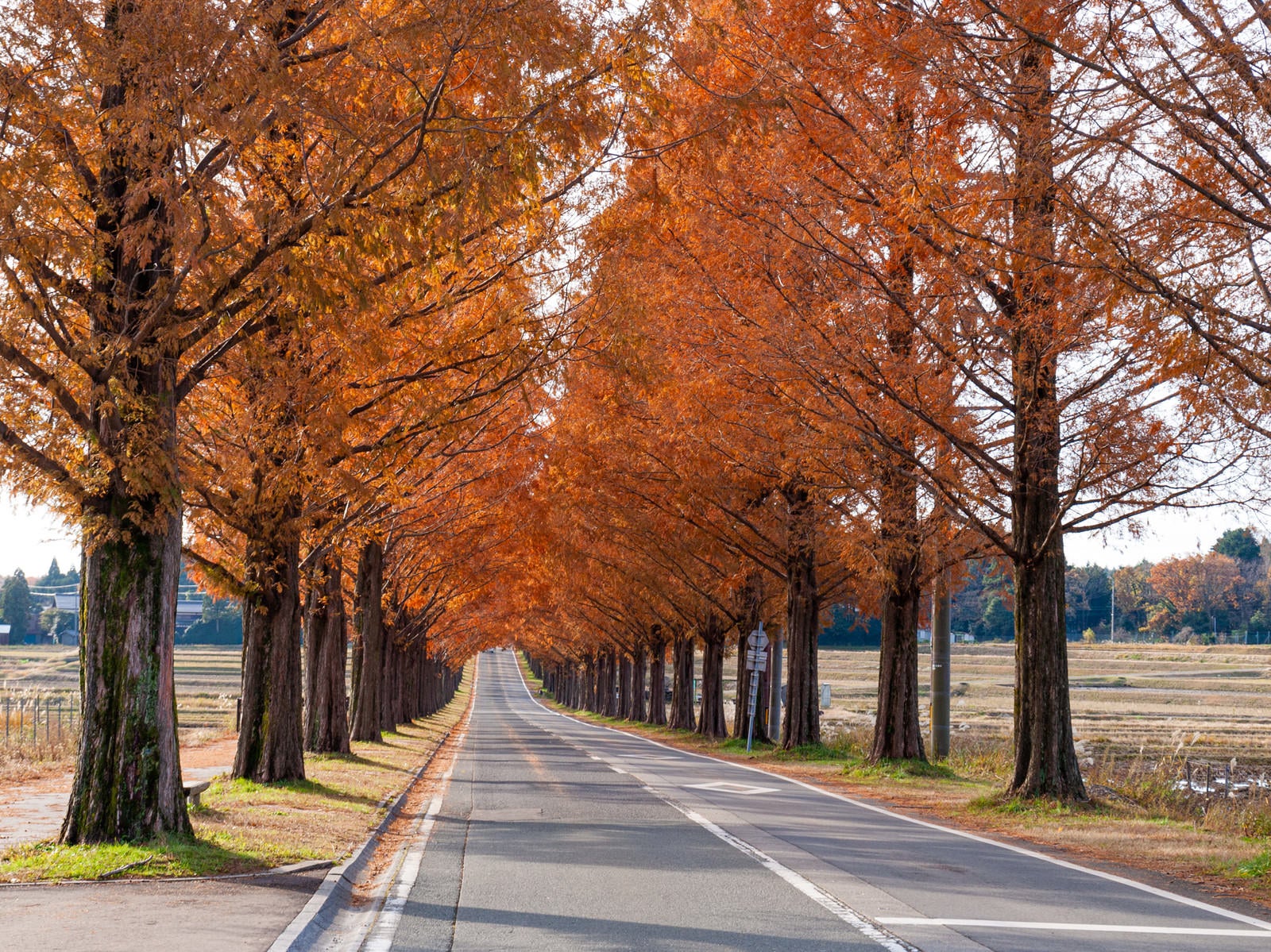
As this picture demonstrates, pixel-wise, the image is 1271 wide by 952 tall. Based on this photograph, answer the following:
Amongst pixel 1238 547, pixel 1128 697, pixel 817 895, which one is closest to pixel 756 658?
pixel 817 895

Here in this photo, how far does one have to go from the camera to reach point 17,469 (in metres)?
9.66

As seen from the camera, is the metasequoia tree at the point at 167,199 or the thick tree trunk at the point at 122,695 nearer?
the metasequoia tree at the point at 167,199

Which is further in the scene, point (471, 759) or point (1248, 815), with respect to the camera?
point (471, 759)

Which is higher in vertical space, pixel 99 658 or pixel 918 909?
pixel 99 658

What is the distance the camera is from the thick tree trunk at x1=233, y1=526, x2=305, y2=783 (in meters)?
16.8

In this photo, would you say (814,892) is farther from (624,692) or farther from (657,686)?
(624,692)

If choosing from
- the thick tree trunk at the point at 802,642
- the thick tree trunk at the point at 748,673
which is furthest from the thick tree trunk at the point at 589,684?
the thick tree trunk at the point at 802,642

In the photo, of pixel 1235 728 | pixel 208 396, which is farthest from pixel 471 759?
pixel 1235 728

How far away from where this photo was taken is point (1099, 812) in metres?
14.6

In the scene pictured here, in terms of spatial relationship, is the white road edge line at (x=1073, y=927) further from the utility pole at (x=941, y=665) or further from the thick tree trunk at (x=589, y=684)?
the thick tree trunk at (x=589, y=684)

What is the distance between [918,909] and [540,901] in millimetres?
2660

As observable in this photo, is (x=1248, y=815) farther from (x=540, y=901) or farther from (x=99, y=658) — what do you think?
(x=99, y=658)

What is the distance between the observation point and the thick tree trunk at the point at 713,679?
38000mm

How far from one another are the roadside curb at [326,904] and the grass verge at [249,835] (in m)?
0.17
